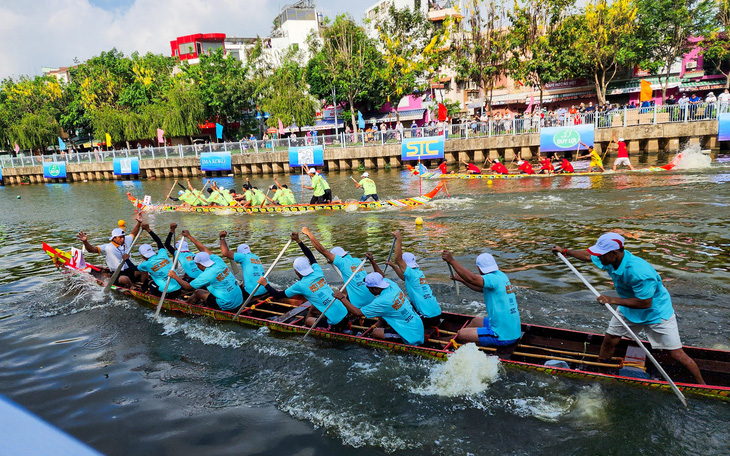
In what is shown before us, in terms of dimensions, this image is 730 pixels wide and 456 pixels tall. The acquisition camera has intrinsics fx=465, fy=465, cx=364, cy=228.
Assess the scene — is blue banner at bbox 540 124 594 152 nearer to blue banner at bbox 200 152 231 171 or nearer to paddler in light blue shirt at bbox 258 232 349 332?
blue banner at bbox 200 152 231 171

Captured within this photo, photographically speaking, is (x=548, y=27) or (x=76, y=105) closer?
(x=548, y=27)

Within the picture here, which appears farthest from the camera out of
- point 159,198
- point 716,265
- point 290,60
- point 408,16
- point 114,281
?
point 290,60

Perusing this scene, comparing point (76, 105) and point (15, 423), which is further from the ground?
point (76, 105)

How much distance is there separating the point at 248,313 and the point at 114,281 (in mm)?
4500

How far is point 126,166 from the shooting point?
4159 centimetres

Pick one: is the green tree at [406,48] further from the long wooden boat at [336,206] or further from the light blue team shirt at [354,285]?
the light blue team shirt at [354,285]

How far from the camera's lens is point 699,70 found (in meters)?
38.0

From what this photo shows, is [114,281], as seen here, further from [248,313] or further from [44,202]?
[44,202]

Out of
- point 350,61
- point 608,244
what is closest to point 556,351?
point 608,244

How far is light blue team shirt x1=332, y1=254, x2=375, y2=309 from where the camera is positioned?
8.77 meters

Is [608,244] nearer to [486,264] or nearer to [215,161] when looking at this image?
[486,264]

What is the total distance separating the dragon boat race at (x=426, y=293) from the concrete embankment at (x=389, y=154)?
0.62 ft

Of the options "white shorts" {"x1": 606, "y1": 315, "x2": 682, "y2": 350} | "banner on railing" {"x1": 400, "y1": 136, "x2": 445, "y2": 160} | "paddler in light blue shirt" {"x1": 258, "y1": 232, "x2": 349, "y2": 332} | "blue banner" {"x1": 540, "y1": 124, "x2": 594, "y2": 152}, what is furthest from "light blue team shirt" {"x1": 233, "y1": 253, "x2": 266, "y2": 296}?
Result: "blue banner" {"x1": 540, "y1": 124, "x2": 594, "y2": 152}

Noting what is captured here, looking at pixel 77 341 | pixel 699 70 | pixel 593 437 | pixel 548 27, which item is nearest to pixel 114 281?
pixel 77 341
